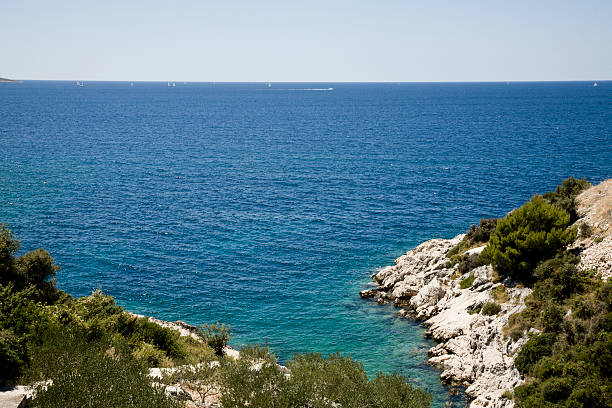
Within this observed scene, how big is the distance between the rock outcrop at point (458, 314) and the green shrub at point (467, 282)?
1.25 ft

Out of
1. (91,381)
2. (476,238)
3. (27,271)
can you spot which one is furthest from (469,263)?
(27,271)

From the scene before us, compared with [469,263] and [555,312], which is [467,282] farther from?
[555,312]

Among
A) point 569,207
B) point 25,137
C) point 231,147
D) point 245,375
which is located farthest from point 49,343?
→ point 25,137

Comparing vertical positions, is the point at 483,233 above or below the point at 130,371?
below

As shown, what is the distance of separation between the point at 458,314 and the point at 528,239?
890 cm

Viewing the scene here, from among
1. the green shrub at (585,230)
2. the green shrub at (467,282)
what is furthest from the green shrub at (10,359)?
the green shrub at (585,230)

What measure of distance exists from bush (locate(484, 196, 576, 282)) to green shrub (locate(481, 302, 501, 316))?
11.5 ft

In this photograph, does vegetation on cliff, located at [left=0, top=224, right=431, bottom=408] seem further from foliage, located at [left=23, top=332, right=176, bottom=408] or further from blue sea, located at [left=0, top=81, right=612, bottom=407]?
blue sea, located at [left=0, top=81, right=612, bottom=407]

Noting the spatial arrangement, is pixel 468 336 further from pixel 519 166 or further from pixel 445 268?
pixel 519 166

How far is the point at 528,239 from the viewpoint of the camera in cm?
3978

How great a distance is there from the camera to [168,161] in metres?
115

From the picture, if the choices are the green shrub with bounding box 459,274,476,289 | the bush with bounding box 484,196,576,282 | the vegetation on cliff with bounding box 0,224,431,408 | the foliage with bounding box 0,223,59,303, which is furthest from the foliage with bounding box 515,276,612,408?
the foliage with bounding box 0,223,59,303

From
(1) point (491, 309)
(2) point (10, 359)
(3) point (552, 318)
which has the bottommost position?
(1) point (491, 309)

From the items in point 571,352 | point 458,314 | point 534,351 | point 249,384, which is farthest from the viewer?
point 458,314
